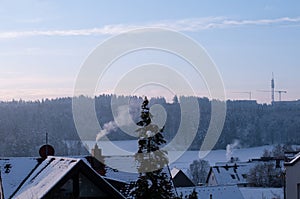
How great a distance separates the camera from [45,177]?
913 inches

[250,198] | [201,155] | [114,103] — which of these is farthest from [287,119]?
[114,103]

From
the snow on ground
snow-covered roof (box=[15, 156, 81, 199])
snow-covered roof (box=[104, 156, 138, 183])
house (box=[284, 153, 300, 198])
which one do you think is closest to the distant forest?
the snow on ground

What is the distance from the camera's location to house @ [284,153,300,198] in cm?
2270

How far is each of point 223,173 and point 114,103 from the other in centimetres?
4173

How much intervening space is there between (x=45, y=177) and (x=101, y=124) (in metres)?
28.3

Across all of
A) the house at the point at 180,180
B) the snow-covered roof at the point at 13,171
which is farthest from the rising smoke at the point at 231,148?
the snow-covered roof at the point at 13,171

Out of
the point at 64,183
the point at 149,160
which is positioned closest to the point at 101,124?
the point at 64,183

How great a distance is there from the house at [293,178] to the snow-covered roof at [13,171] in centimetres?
1136

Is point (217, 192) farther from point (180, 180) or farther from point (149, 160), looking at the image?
point (149, 160)

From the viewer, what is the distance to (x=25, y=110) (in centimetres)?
11600

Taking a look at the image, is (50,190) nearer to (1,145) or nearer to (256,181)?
(256,181)

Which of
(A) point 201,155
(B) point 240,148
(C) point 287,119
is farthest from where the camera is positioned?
(C) point 287,119

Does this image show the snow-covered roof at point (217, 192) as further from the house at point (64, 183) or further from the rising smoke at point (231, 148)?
the rising smoke at point (231, 148)

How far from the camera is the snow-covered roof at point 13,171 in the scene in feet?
88.1
